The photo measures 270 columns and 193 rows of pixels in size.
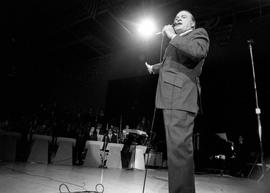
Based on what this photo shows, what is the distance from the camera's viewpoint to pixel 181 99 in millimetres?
1320

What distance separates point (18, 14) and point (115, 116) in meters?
4.05

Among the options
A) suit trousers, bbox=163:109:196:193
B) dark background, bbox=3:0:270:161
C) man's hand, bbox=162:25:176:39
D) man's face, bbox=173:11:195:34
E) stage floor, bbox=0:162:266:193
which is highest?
dark background, bbox=3:0:270:161

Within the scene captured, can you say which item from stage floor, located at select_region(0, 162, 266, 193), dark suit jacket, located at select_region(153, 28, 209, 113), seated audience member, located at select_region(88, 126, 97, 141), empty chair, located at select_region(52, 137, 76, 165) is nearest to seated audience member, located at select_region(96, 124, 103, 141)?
seated audience member, located at select_region(88, 126, 97, 141)

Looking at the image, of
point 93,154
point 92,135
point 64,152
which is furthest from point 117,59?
point 64,152

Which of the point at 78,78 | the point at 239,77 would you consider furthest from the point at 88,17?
the point at 239,77

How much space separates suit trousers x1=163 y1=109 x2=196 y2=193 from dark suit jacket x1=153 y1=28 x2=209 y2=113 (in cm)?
7

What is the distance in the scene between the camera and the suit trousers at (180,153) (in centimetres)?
123

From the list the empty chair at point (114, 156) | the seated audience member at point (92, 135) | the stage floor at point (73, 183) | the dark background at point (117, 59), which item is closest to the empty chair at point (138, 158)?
the empty chair at point (114, 156)

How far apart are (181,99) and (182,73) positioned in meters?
0.17

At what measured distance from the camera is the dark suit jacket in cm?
130

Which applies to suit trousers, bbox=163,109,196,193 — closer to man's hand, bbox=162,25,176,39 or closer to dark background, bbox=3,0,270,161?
man's hand, bbox=162,25,176,39

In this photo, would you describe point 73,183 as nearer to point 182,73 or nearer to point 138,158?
point 182,73

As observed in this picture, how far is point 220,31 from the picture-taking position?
5.70m

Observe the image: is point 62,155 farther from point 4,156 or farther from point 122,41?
point 122,41
